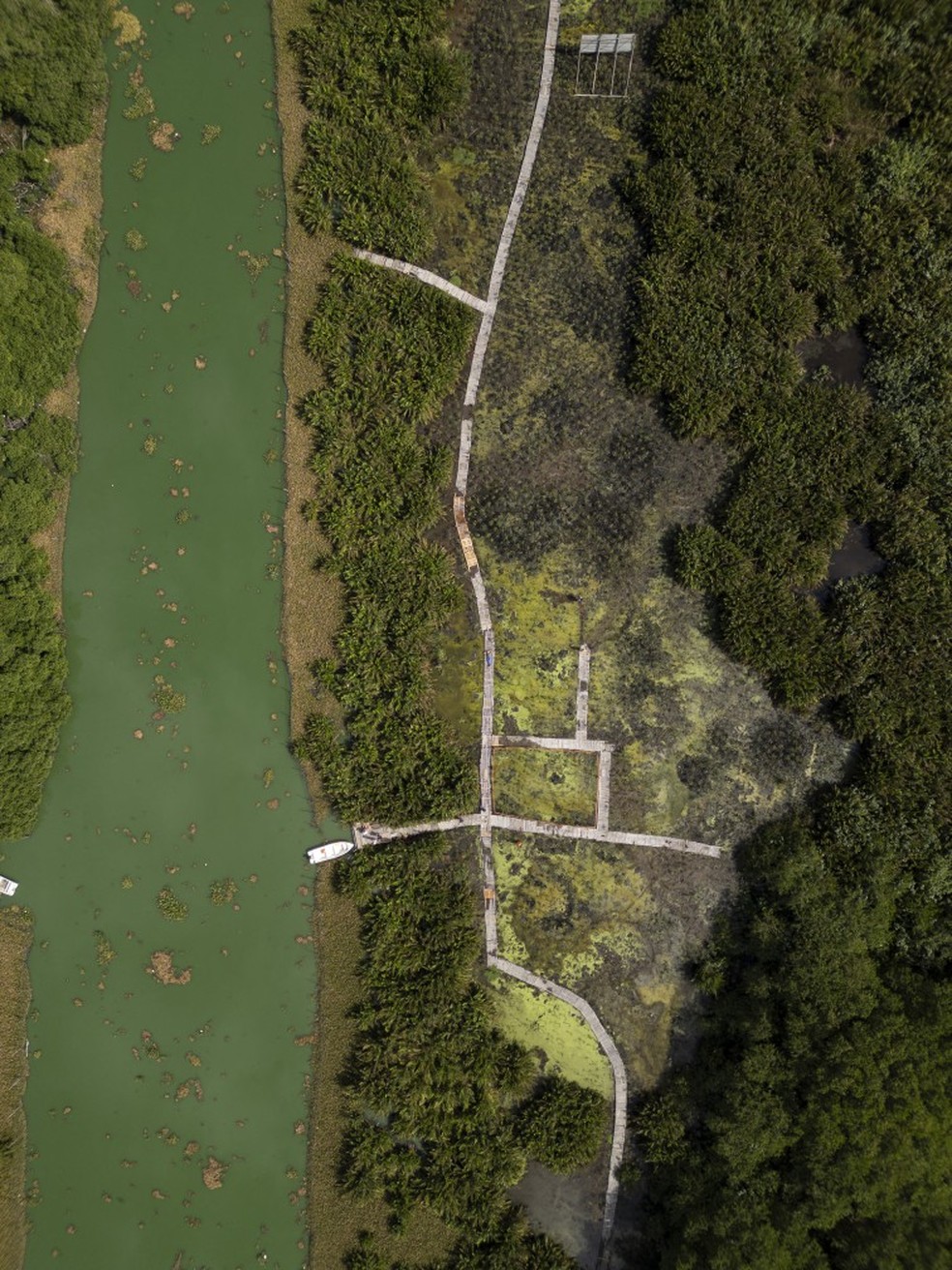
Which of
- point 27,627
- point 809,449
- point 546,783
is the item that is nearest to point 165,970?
point 27,627

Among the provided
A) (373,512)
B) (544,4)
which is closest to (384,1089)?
(373,512)

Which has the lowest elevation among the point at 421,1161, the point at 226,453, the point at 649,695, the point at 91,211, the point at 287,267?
the point at 421,1161

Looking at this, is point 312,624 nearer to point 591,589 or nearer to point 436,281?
point 591,589

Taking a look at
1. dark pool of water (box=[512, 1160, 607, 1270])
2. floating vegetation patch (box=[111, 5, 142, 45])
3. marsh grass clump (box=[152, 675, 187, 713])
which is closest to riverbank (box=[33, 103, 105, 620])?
floating vegetation patch (box=[111, 5, 142, 45])

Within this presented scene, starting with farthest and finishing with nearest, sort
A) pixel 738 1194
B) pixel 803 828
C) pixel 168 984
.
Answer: pixel 168 984 → pixel 803 828 → pixel 738 1194

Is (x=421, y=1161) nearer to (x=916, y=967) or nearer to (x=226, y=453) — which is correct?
(x=916, y=967)
